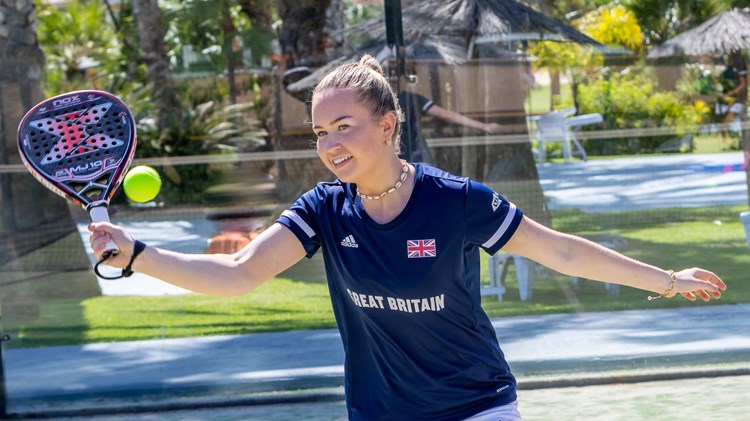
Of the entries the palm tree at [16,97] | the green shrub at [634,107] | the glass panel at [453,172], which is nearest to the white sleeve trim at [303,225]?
the glass panel at [453,172]

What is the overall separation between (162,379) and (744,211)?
4249 millimetres

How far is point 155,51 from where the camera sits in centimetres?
1217

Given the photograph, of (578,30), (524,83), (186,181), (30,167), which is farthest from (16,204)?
(30,167)

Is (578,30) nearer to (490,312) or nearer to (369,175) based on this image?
(490,312)

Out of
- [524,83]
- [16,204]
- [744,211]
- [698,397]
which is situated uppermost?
[524,83]

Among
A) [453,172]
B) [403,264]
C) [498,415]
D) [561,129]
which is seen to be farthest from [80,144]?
[561,129]

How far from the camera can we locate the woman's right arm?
288 centimetres

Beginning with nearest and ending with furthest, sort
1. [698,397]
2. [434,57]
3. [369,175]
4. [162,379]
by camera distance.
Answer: [369,175], [698,397], [162,379], [434,57]

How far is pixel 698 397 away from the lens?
638 centimetres

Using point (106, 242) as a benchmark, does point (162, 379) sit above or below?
below

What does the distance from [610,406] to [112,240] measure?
13.5 feet

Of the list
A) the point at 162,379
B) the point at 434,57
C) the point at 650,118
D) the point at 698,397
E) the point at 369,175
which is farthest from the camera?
the point at 650,118

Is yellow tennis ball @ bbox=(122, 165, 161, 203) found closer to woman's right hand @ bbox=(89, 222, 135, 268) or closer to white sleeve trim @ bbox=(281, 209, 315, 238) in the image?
white sleeve trim @ bbox=(281, 209, 315, 238)

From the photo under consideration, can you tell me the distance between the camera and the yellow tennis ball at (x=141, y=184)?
3459mm
